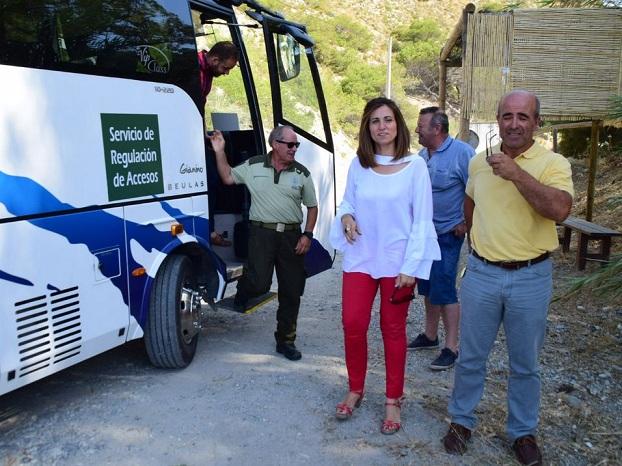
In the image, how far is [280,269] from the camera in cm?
453

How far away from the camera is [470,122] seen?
296 inches

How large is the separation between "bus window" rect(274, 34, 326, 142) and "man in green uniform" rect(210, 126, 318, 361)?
0.84 meters

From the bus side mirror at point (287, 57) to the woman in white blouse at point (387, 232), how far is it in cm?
186

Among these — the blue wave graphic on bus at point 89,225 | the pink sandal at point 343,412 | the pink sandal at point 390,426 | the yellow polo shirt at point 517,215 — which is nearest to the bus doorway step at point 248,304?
the blue wave graphic on bus at point 89,225

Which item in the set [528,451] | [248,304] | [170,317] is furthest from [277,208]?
[528,451]

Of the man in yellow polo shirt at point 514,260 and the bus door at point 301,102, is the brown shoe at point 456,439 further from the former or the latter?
the bus door at point 301,102

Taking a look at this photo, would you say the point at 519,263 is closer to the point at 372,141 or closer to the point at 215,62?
the point at 372,141

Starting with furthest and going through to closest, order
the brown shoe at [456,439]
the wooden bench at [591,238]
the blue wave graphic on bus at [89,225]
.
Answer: the wooden bench at [591,238] < the brown shoe at [456,439] < the blue wave graphic on bus at [89,225]

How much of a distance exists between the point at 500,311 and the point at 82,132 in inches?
96.3

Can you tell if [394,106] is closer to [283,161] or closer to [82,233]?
[283,161]

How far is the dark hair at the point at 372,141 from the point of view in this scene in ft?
11.2

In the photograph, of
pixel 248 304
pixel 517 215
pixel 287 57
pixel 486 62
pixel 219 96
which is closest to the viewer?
pixel 517 215

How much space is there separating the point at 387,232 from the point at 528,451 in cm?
137

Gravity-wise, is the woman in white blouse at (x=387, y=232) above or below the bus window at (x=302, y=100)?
below
